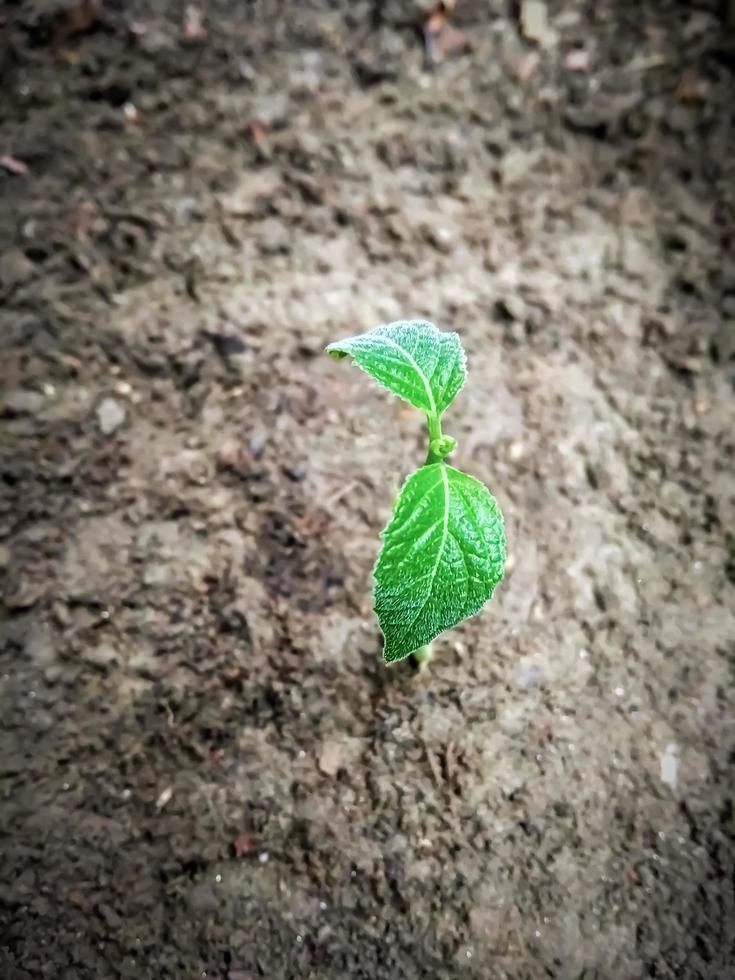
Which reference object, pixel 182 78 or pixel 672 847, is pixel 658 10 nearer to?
pixel 182 78

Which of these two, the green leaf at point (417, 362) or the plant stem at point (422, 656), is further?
the plant stem at point (422, 656)

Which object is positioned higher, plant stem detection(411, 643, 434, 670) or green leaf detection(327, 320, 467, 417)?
green leaf detection(327, 320, 467, 417)

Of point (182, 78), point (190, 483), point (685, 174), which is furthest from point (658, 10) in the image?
point (190, 483)

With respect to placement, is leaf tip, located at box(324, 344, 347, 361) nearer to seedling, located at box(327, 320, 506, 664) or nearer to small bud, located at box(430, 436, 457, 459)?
seedling, located at box(327, 320, 506, 664)

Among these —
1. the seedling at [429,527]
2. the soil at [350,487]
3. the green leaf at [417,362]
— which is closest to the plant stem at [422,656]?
the soil at [350,487]

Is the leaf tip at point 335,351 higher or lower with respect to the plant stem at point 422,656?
higher

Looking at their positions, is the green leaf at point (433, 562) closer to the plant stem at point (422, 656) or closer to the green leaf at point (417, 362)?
the green leaf at point (417, 362)

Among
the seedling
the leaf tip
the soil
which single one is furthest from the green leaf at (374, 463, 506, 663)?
the soil

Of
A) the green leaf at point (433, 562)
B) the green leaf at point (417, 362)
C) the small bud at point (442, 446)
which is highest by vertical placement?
the green leaf at point (417, 362)
